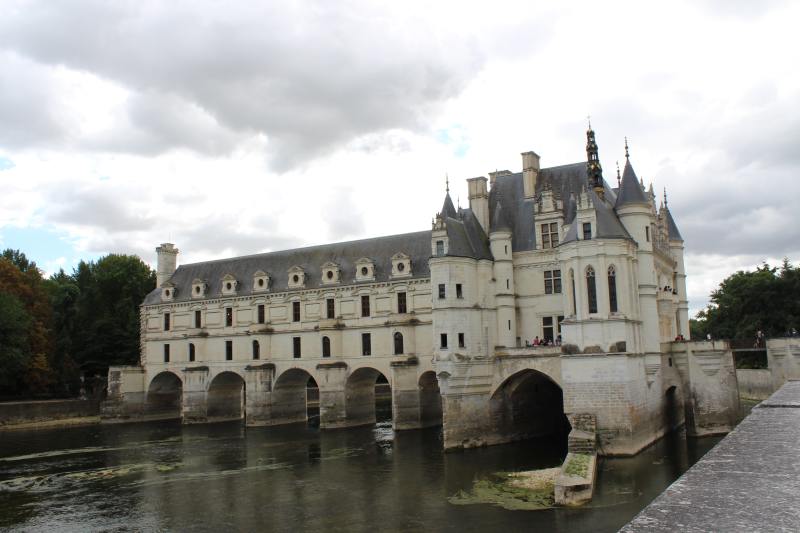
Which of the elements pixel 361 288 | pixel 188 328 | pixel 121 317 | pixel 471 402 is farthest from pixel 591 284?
pixel 121 317

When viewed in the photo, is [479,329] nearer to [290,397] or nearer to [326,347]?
[326,347]

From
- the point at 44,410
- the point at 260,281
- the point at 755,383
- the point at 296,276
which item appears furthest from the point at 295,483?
the point at 44,410

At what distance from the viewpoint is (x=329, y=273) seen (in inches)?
1844

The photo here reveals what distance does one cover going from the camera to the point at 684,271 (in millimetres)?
40250

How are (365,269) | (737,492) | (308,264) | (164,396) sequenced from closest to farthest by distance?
1. (737,492)
2. (365,269)
3. (308,264)
4. (164,396)

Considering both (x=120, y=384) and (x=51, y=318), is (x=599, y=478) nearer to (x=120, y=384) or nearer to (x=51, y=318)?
(x=120, y=384)

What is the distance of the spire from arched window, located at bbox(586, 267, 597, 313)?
7301 millimetres

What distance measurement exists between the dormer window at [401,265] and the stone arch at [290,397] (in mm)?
10109

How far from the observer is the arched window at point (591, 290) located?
29.4m

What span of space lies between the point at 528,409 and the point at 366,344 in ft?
41.9

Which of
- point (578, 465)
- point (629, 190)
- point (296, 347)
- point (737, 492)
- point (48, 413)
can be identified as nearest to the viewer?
point (737, 492)

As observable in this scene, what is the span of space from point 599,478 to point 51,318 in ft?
165

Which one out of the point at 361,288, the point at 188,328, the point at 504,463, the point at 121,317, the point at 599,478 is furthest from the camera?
the point at 121,317

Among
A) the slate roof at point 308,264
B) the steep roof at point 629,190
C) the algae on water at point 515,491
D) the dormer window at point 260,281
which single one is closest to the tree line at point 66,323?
the slate roof at point 308,264
